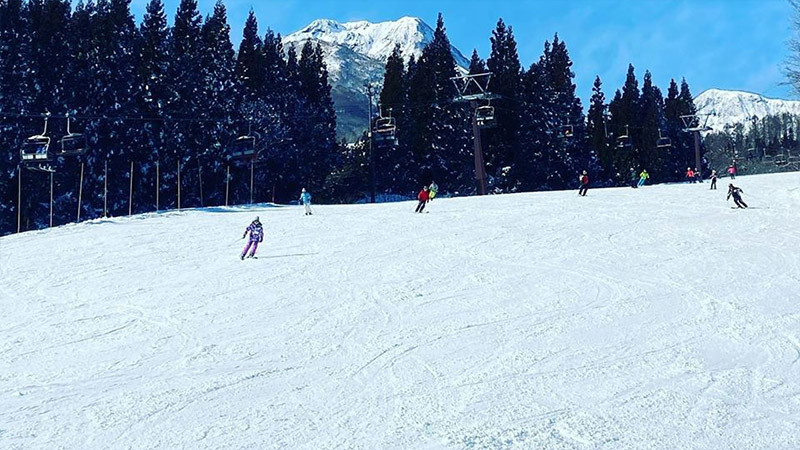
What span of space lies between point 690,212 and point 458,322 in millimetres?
19028

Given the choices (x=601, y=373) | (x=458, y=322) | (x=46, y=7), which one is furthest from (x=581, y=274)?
(x=46, y=7)

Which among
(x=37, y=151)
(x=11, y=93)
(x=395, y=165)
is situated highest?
(x=11, y=93)

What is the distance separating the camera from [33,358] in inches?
→ 487

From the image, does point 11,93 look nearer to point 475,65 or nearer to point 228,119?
point 228,119

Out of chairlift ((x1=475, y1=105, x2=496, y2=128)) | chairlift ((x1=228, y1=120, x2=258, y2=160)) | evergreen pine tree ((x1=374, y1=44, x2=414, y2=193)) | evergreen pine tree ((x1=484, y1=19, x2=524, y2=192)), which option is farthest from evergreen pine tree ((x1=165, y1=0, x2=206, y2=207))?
evergreen pine tree ((x1=484, y1=19, x2=524, y2=192))

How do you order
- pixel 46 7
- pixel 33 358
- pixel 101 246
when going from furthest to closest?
pixel 46 7, pixel 101 246, pixel 33 358

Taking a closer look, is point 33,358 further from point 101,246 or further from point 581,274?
point 101,246

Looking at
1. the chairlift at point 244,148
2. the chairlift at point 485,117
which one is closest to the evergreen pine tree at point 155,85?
the chairlift at point 244,148

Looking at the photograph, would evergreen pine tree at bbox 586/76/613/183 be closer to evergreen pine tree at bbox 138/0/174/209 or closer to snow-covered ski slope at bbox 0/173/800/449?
evergreen pine tree at bbox 138/0/174/209

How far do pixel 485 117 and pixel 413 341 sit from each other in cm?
3564

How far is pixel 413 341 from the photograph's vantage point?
12.8m

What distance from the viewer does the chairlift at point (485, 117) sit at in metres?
46.8

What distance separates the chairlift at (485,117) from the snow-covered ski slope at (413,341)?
22.0m

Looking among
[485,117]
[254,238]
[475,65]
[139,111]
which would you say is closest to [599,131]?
[475,65]
